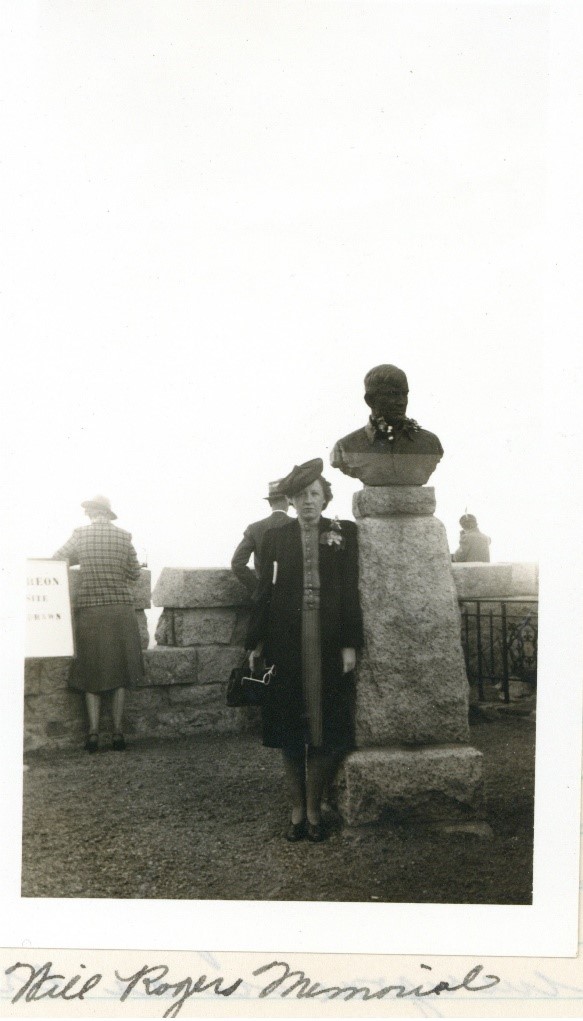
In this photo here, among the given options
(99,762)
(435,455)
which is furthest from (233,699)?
(435,455)

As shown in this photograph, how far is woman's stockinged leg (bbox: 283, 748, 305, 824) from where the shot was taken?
271 cm

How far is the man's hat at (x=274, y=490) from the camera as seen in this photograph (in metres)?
2.60

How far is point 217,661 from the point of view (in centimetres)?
286

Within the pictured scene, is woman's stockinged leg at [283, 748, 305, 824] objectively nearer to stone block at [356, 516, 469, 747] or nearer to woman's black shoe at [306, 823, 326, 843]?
woman's black shoe at [306, 823, 326, 843]

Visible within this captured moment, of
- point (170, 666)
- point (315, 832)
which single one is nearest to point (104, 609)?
point (170, 666)

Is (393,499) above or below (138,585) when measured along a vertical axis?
above

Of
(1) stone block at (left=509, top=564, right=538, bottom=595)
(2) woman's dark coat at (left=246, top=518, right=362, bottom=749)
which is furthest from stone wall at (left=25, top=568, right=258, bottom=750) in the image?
(1) stone block at (left=509, top=564, right=538, bottom=595)

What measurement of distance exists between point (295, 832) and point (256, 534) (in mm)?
1071

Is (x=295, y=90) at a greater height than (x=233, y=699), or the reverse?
(x=295, y=90)

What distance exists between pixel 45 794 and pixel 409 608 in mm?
1460

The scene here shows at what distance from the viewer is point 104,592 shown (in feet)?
9.17

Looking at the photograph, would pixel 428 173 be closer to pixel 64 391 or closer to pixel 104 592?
pixel 64 391
